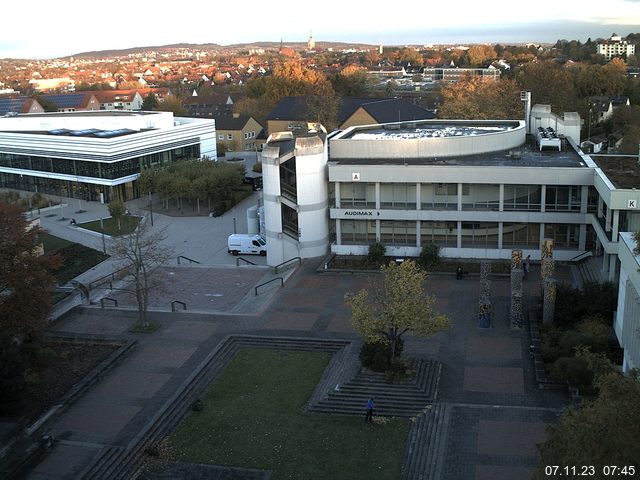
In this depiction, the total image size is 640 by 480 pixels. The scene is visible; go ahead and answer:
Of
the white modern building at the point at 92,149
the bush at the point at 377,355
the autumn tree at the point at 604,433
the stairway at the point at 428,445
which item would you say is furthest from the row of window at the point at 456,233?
the white modern building at the point at 92,149

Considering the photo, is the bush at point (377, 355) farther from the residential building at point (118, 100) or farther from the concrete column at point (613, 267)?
the residential building at point (118, 100)

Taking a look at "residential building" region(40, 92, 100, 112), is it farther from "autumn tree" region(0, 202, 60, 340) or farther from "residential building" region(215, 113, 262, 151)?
"autumn tree" region(0, 202, 60, 340)

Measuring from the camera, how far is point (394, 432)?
2109cm

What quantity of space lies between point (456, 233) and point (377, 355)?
14435 mm

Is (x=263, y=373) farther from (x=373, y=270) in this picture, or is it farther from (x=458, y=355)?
(x=373, y=270)

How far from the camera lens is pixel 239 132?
281 ft

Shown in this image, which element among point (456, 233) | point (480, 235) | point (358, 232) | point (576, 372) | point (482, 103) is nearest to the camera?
point (576, 372)

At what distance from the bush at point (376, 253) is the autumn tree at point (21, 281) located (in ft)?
53.4

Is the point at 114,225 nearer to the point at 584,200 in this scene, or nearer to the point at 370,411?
the point at 584,200

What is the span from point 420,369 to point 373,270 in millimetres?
12102

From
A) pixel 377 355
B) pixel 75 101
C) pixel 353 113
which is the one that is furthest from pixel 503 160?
pixel 75 101

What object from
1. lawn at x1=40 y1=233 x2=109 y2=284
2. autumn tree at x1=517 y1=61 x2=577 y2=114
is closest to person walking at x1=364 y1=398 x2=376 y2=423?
lawn at x1=40 y1=233 x2=109 y2=284

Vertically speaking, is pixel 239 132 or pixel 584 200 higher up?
pixel 239 132

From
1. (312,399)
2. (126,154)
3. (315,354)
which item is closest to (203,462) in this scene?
(312,399)
